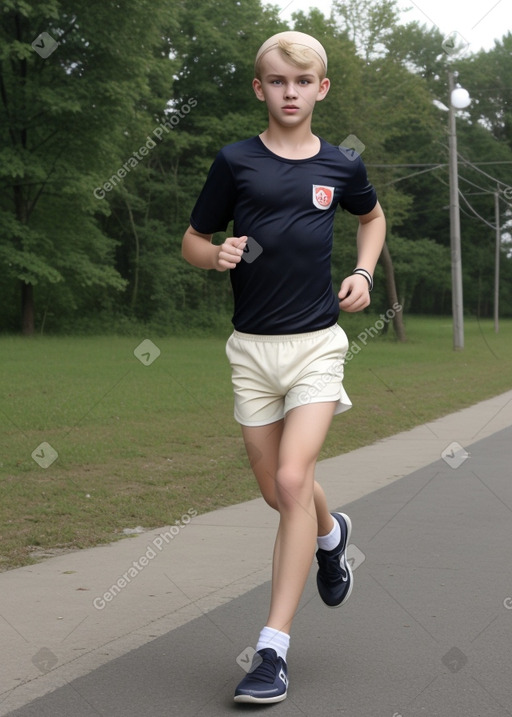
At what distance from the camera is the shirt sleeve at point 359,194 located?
14.9 feet

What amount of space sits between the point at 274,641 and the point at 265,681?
140 millimetres

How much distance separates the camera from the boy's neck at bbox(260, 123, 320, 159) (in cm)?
436

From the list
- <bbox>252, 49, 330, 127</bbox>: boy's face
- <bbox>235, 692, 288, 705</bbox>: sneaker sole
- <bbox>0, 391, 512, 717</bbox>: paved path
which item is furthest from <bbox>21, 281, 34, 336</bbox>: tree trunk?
<bbox>235, 692, 288, 705</bbox>: sneaker sole

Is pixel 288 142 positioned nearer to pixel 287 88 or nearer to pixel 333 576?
pixel 287 88

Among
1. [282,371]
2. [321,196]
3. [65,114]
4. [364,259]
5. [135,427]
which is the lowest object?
[65,114]

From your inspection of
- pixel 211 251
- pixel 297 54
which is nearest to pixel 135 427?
pixel 211 251

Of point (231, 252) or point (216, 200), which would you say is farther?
point (216, 200)

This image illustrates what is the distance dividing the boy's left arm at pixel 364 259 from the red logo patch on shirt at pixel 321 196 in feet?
0.77

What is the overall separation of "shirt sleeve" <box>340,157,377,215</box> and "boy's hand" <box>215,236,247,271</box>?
21.7 inches

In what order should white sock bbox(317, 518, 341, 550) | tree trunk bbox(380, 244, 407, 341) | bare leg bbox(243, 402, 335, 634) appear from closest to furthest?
bare leg bbox(243, 402, 335, 634)
white sock bbox(317, 518, 341, 550)
tree trunk bbox(380, 244, 407, 341)

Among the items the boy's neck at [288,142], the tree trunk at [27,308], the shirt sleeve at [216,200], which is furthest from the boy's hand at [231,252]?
the tree trunk at [27,308]

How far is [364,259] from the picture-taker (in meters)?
4.65

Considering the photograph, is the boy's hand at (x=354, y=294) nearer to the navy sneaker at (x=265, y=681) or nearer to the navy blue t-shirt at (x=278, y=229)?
the navy blue t-shirt at (x=278, y=229)

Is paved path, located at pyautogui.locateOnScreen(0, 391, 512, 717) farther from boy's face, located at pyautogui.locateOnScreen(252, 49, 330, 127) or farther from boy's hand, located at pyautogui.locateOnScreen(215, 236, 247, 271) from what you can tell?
boy's face, located at pyautogui.locateOnScreen(252, 49, 330, 127)
